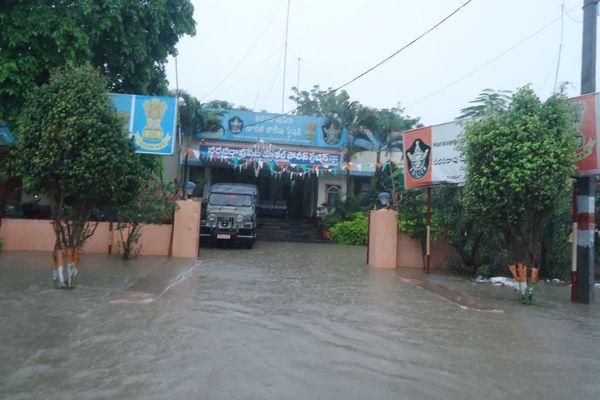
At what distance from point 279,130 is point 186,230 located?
40.7 ft

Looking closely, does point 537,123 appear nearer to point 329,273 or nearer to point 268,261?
point 329,273

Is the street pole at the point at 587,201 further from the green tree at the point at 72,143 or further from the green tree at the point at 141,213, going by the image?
the green tree at the point at 141,213

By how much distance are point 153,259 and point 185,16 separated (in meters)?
7.27

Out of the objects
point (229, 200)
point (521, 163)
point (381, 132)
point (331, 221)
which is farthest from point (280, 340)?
point (381, 132)

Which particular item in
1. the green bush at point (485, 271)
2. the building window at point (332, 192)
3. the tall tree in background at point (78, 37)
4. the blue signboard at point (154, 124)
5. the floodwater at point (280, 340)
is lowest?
the floodwater at point (280, 340)

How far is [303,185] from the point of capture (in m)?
30.3

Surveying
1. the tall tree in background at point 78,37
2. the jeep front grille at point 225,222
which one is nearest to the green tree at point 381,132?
the jeep front grille at point 225,222

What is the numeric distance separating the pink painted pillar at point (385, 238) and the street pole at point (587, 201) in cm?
507

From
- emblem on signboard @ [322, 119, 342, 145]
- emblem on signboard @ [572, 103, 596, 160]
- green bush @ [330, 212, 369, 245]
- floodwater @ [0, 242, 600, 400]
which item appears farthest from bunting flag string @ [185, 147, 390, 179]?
emblem on signboard @ [572, 103, 596, 160]

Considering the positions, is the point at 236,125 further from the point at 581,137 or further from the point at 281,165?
the point at 581,137

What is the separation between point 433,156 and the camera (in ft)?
42.2

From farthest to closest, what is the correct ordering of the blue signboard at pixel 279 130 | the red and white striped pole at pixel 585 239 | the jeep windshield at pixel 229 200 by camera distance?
the blue signboard at pixel 279 130
the jeep windshield at pixel 229 200
the red and white striped pole at pixel 585 239

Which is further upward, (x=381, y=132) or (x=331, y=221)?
(x=381, y=132)

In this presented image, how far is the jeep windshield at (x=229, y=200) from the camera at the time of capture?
18.6 m
